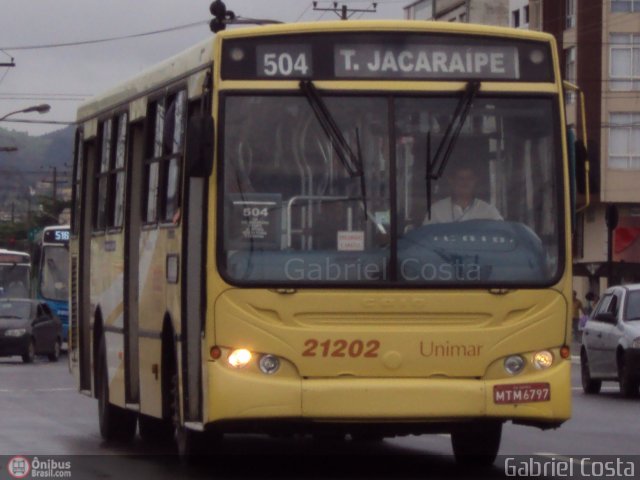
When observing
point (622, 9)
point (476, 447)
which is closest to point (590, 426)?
point (476, 447)

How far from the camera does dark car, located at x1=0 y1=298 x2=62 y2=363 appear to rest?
41469mm

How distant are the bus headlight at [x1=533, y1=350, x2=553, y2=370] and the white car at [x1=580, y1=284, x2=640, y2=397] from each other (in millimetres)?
12663

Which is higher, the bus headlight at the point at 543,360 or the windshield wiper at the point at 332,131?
the windshield wiper at the point at 332,131

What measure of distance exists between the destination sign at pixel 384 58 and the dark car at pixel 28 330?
29.7 meters

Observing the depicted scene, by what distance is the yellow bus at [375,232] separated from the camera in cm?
1219

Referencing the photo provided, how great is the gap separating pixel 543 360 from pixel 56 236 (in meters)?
39.7

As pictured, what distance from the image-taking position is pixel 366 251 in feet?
40.4

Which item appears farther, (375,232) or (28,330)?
(28,330)

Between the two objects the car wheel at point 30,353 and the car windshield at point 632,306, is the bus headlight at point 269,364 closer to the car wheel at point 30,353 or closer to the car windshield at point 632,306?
the car windshield at point 632,306

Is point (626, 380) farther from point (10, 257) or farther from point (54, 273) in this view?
point (10, 257)

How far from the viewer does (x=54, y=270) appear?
51.4 meters

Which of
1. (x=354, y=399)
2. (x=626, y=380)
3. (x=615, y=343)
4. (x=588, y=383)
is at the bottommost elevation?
(x=588, y=383)

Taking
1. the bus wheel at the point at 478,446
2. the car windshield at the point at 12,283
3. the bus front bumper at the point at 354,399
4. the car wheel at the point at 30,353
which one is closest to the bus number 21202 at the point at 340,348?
the bus front bumper at the point at 354,399

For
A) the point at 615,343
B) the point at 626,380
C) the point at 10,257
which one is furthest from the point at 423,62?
the point at 10,257
